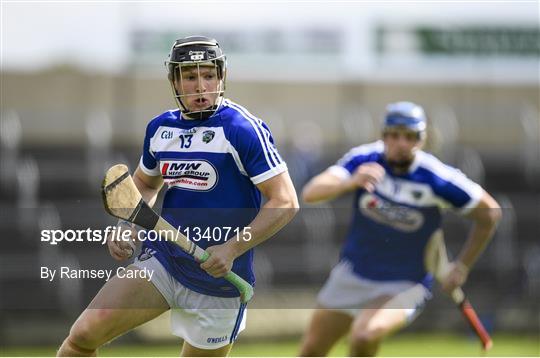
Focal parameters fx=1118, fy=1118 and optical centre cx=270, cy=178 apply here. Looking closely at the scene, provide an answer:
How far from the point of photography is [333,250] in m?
13.0

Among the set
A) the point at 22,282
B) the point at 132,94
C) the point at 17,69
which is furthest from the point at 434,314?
the point at 17,69

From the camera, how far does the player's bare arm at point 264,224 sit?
5023 mm

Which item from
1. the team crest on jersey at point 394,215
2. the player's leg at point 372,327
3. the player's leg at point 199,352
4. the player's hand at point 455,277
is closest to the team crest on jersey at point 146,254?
the player's leg at point 199,352

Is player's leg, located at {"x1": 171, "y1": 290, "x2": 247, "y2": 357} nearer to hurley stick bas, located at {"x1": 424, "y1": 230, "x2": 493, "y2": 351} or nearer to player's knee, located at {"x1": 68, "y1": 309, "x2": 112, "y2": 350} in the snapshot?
player's knee, located at {"x1": 68, "y1": 309, "x2": 112, "y2": 350}

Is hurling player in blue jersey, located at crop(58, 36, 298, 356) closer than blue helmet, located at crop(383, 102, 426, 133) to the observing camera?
Yes

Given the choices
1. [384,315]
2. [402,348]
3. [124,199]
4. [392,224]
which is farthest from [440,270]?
[402,348]

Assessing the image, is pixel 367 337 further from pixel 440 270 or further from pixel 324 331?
pixel 440 270

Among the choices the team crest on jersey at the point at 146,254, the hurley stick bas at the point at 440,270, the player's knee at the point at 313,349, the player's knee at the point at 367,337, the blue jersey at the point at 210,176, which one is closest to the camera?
the blue jersey at the point at 210,176

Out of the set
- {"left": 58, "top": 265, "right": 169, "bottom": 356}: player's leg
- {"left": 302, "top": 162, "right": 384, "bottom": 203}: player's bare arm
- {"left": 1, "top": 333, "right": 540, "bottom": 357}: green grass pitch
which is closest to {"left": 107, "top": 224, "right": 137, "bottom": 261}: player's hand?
{"left": 58, "top": 265, "right": 169, "bottom": 356}: player's leg

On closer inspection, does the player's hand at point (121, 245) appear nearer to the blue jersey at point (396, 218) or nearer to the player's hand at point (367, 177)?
the player's hand at point (367, 177)

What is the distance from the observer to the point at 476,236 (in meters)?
7.13

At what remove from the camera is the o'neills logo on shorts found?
5184 mm

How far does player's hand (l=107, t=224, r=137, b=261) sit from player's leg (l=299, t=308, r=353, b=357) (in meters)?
1.88

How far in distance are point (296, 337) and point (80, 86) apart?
661 centimetres
